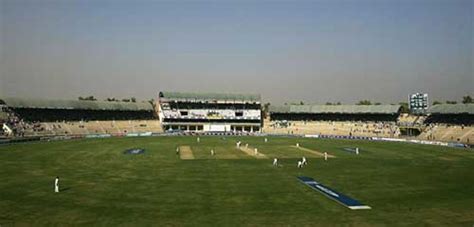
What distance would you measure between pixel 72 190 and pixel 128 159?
71.0 feet

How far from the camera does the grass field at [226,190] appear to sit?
27547 millimetres

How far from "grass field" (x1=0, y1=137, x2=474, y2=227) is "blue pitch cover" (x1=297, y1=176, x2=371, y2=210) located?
0.77 meters

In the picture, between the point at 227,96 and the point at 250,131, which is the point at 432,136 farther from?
the point at 227,96

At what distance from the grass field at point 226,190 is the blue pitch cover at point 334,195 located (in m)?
0.77

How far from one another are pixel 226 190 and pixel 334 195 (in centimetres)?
822

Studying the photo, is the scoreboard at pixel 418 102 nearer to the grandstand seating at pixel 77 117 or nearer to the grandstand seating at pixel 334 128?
the grandstand seating at pixel 334 128

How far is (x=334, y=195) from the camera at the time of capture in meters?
34.7

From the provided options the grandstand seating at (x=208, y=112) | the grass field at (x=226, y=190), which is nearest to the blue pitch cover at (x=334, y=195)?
the grass field at (x=226, y=190)

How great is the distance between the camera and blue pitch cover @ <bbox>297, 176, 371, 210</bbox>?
30.8 meters

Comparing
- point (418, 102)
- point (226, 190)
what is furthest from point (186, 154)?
point (418, 102)

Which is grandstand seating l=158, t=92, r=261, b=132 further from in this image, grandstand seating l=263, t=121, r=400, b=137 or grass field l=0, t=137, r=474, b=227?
grass field l=0, t=137, r=474, b=227

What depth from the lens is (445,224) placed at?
26.3m

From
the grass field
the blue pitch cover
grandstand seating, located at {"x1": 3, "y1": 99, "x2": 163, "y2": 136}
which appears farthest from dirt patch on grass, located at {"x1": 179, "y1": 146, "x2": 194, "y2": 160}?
grandstand seating, located at {"x1": 3, "y1": 99, "x2": 163, "y2": 136}

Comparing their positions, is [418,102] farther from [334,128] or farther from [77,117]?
[77,117]
